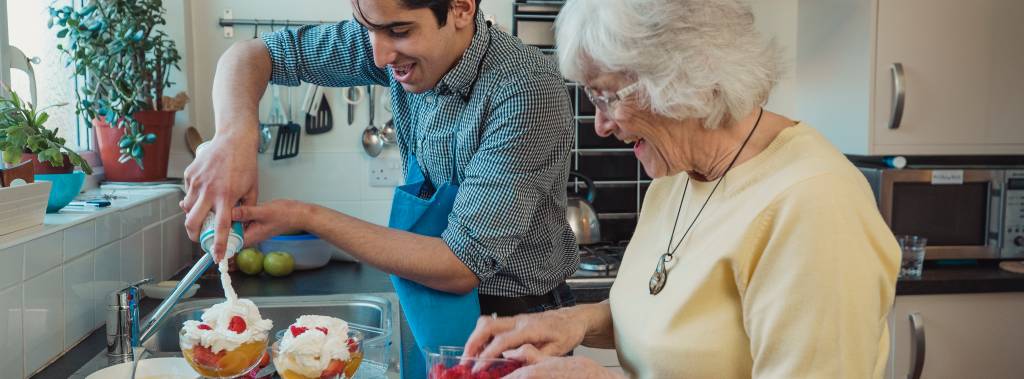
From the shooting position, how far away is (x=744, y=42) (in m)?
1.06

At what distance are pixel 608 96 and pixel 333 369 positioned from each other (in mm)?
555

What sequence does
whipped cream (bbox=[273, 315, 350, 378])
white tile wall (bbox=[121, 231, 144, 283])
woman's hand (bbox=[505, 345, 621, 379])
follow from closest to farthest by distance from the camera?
woman's hand (bbox=[505, 345, 621, 379])
whipped cream (bbox=[273, 315, 350, 378])
white tile wall (bbox=[121, 231, 144, 283])

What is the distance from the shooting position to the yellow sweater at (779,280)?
3.14ft

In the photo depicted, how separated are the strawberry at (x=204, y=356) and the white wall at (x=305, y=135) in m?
1.79

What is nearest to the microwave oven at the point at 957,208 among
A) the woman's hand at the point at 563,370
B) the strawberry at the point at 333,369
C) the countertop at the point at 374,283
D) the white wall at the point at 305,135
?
the countertop at the point at 374,283

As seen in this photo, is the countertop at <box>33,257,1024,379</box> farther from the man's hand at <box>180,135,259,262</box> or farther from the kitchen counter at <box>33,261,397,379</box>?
the man's hand at <box>180,135,259,262</box>

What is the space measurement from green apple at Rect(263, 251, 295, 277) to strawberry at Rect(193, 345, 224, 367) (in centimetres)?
140

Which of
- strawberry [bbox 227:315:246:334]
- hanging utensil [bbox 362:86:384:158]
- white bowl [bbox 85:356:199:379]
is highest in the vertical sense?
hanging utensil [bbox 362:86:384:158]

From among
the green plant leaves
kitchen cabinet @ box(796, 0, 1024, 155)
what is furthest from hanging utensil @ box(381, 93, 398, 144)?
kitchen cabinet @ box(796, 0, 1024, 155)

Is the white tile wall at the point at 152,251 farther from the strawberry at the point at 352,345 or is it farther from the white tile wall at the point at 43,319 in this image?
the strawberry at the point at 352,345

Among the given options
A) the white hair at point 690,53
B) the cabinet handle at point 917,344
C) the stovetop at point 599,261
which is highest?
the white hair at point 690,53

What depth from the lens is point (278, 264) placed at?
8.55 feet

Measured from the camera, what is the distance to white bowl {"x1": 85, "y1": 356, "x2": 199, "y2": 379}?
4.55 ft

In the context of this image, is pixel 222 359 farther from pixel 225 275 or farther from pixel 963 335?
pixel 963 335
